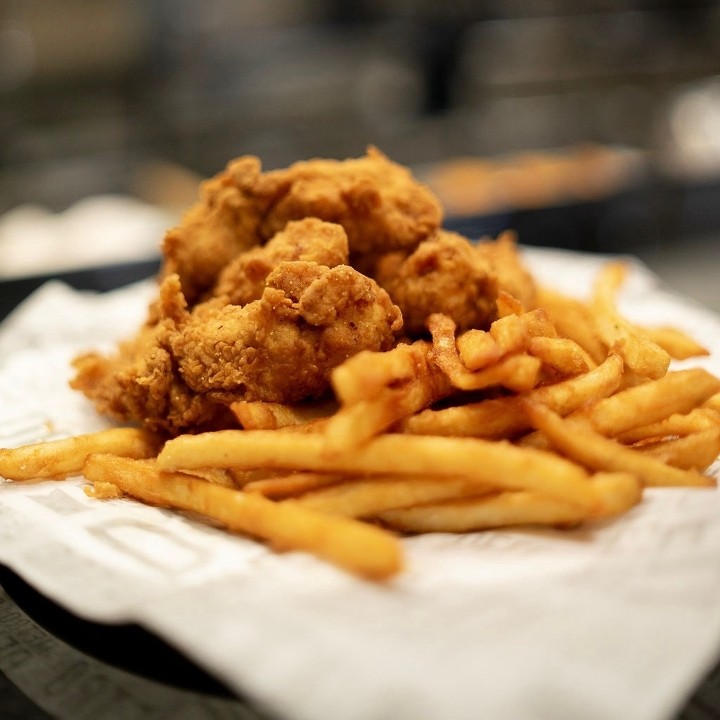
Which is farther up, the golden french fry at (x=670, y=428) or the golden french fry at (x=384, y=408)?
the golden french fry at (x=384, y=408)

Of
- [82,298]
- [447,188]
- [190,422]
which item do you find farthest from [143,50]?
[190,422]

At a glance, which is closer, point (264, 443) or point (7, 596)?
point (264, 443)

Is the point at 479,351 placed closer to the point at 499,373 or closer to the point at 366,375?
the point at 499,373

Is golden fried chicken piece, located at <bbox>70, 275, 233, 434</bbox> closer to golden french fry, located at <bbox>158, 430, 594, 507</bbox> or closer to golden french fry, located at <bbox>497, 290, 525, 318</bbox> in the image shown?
golden french fry, located at <bbox>158, 430, 594, 507</bbox>

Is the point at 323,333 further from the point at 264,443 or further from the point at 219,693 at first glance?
the point at 219,693

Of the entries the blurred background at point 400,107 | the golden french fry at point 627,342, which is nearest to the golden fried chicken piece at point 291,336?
the golden french fry at point 627,342

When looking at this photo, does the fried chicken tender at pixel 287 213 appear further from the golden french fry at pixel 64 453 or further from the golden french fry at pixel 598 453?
the golden french fry at pixel 598 453
